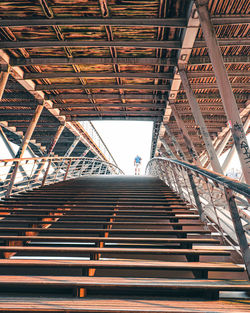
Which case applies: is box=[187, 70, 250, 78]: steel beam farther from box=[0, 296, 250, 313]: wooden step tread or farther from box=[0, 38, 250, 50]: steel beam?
box=[0, 296, 250, 313]: wooden step tread

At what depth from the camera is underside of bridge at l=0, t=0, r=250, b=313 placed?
1839 mm

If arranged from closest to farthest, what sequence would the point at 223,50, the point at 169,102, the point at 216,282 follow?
1. the point at 216,282
2. the point at 223,50
3. the point at 169,102

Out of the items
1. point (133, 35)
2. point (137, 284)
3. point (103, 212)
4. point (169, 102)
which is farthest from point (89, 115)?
point (137, 284)

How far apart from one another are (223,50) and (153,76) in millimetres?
2724

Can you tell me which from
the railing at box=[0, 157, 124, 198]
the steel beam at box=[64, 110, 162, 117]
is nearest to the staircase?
the railing at box=[0, 157, 124, 198]

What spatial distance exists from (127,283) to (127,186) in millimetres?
4947

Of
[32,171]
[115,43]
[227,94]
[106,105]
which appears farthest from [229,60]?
[32,171]

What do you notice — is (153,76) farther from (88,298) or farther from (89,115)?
(88,298)

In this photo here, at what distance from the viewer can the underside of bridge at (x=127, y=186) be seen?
6.03 ft

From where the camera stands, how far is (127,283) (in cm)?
181

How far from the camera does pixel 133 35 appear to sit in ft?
22.2

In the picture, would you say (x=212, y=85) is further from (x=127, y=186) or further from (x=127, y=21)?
(x=127, y=186)

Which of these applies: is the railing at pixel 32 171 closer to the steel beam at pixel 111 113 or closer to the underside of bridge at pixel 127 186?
the underside of bridge at pixel 127 186

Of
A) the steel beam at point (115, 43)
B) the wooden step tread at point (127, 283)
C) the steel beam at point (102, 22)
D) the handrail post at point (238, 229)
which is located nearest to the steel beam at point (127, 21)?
the steel beam at point (102, 22)
